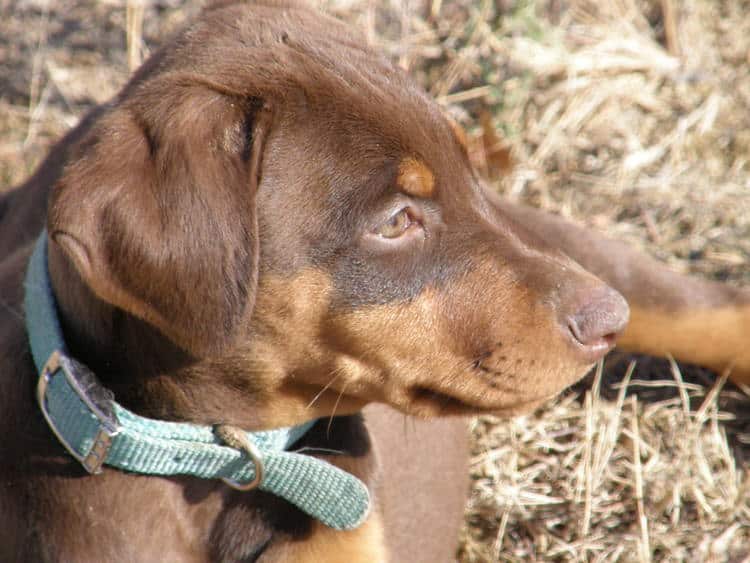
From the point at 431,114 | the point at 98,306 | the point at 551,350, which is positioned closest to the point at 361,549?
the point at 551,350

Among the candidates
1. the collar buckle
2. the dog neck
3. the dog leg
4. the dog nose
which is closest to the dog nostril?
the dog nose

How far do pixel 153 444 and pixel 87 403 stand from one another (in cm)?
19

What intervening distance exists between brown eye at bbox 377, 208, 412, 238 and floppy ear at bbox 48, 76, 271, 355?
325mm

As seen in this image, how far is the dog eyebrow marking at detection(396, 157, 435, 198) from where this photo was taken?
8.17ft

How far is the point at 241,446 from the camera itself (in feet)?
8.50

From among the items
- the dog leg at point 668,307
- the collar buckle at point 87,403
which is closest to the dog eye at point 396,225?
the collar buckle at point 87,403

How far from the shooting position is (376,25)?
18.3ft

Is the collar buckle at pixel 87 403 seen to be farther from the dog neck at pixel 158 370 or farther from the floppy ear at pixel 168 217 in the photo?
the floppy ear at pixel 168 217

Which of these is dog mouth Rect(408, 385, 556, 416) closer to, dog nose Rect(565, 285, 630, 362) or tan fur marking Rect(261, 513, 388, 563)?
dog nose Rect(565, 285, 630, 362)

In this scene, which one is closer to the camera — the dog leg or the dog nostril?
the dog nostril

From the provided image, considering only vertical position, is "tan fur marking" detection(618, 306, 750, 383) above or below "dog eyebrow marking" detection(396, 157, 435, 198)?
below

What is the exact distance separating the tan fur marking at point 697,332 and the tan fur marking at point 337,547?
1.58 m

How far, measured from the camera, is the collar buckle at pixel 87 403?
242 cm

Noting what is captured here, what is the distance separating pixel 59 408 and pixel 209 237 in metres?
0.58
